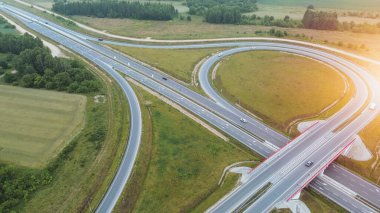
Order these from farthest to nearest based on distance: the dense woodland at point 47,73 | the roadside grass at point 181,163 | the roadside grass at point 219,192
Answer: the dense woodland at point 47,73, the roadside grass at point 181,163, the roadside grass at point 219,192

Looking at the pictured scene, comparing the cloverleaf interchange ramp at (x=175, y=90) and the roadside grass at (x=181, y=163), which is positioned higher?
the cloverleaf interchange ramp at (x=175, y=90)

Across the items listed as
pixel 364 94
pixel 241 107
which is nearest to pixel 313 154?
pixel 241 107

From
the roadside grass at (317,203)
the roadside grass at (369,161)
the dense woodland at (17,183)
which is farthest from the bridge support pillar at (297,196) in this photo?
the dense woodland at (17,183)

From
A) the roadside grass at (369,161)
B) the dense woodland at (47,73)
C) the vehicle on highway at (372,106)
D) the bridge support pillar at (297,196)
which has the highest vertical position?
the dense woodland at (47,73)

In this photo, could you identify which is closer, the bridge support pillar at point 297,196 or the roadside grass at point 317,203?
the roadside grass at point 317,203

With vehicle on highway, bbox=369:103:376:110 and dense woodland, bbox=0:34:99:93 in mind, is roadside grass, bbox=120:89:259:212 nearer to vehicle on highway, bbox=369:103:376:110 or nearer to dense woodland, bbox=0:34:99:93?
dense woodland, bbox=0:34:99:93

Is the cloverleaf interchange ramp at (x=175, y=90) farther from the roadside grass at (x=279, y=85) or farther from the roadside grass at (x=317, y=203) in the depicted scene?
the roadside grass at (x=317, y=203)
